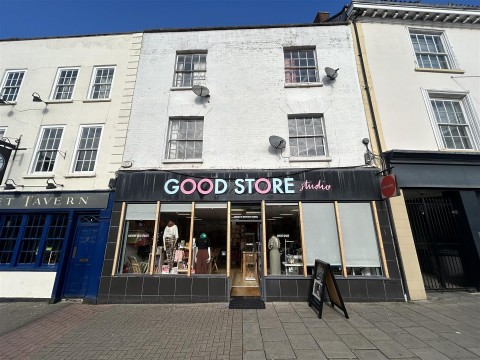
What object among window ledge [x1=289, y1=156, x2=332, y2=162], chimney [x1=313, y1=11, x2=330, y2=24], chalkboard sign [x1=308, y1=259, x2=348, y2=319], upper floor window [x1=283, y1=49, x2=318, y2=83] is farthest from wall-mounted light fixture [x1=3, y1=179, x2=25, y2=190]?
chimney [x1=313, y1=11, x2=330, y2=24]

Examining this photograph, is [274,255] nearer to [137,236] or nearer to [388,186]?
[388,186]

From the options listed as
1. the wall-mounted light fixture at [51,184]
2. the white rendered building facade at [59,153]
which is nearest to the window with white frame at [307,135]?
the white rendered building facade at [59,153]

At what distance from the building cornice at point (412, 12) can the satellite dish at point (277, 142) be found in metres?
6.96

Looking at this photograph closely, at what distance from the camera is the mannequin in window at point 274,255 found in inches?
303

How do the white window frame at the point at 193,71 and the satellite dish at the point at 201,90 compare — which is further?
the white window frame at the point at 193,71

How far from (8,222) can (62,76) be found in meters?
6.53

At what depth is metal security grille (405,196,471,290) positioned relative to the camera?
26.0 feet

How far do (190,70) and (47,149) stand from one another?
6.67 m

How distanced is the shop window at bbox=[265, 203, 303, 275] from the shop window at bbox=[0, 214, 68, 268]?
7.48 meters

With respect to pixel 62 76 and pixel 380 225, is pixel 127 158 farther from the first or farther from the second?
pixel 380 225

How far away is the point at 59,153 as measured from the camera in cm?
903

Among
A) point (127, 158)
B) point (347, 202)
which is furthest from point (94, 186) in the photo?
point (347, 202)

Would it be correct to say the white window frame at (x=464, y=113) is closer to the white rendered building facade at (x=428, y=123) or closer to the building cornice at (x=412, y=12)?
the white rendered building facade at (x=428, y=123)

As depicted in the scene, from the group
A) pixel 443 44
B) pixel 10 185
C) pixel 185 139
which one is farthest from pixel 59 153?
pixel 443 44
